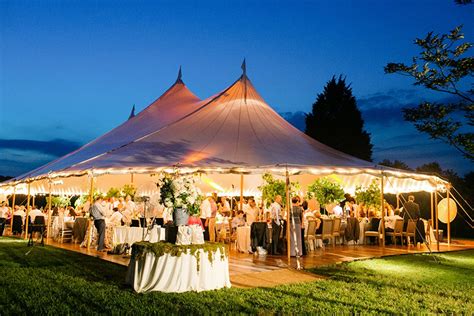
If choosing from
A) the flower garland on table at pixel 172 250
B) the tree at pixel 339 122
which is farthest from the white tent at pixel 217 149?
the tree at pixel 339 122

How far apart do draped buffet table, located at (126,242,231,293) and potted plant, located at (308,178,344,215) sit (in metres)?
9.57

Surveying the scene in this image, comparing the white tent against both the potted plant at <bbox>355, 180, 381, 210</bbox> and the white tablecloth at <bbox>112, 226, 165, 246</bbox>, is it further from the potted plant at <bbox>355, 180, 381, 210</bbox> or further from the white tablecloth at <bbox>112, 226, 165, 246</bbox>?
the white tablecloth at <bbox>112, 226, 165, 246</bbox>

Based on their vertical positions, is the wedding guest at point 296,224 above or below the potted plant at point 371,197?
below

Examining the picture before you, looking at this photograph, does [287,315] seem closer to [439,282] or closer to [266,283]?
[266,283]

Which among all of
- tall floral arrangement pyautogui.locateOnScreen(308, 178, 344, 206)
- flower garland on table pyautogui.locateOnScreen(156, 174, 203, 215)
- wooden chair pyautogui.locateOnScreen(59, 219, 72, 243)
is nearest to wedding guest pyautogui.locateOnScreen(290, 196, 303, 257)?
flower garland on table pyautogui.locateOnScreen(156, 174, 203, 215)

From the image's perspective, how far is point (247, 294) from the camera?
5848mm

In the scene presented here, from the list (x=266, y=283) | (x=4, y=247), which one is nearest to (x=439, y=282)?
(x=266, y=283)

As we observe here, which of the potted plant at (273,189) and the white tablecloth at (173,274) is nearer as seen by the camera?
the white tablecloth at (173,274)

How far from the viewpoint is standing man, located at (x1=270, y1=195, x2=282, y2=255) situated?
1060 cm

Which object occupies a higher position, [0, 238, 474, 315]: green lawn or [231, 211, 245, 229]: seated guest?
[231, 211, 245, 229]: seated guest

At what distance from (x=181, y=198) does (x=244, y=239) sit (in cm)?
515

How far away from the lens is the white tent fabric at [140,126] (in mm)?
14117

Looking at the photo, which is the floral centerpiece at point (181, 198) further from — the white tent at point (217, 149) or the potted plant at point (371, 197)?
the potted plant at point (371, 197)

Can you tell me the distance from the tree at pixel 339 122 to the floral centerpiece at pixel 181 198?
22208 millimetres
